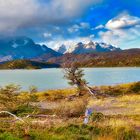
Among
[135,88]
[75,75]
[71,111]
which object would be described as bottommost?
[135,88]


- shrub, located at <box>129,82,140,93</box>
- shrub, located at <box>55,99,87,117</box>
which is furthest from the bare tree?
shrub, located at <box>55,99,87,117</box>

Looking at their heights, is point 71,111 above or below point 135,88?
above

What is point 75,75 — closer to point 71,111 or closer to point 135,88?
point 135,88

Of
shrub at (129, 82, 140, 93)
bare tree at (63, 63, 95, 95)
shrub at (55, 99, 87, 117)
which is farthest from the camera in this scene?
shrub at (129, 82, 140, 93)

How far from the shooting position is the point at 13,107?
2898cm

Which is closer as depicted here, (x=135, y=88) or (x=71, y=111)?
(x=71, y=111)

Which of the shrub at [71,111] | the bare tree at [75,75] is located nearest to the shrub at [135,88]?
the bare tree at [75,75]

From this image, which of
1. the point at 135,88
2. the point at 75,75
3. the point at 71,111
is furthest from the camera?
the point at 135,88

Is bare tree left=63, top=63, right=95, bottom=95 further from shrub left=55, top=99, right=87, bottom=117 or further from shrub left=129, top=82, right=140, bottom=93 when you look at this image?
shrub left=55, top=99, right=87, bottom=117

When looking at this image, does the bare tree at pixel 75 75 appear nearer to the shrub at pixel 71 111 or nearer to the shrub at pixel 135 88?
the shrub at pixel 135 88

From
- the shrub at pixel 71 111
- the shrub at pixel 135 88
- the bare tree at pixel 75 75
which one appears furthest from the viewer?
the shrub at pixel 135 88

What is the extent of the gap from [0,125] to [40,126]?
1965mm

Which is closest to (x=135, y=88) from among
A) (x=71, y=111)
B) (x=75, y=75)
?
(x=75, y=75)

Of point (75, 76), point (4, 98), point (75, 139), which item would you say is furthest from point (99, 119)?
point (75, 76)
